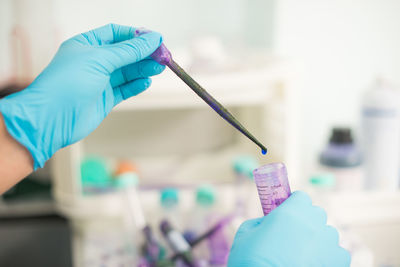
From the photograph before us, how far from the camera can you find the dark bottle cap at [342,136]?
1.13m

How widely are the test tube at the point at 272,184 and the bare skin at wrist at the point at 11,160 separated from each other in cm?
31

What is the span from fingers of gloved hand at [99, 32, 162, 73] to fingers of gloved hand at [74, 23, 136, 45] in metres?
0.08

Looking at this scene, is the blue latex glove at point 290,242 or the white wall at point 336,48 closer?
the blue latex glove at point 290,242

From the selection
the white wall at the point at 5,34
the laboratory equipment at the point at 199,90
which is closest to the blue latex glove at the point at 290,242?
the laboratory equipment at the point at 199,90

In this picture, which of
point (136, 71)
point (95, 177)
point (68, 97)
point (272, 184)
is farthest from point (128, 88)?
point (95, 177)

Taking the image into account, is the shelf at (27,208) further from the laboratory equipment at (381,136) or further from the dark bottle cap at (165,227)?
the laboratory equipment at (381,136)

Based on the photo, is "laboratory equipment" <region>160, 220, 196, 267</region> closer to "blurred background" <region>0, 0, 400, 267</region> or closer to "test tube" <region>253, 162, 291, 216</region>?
"blurred background" <region>0, 0, 400, 267</region>

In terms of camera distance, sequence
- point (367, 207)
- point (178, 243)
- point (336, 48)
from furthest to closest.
→ 1. point (336, 48)
2. point (367, 207)
3. point (178, 243)

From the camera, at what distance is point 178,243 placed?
84 cm

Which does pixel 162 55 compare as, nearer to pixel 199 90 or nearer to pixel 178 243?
pixel 199 90

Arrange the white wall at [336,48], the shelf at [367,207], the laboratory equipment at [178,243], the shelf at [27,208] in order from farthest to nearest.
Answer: the white wall at [336,48], the shelf at [27,208], the shelf at [367,207], the laboratory equipment at [178,243]

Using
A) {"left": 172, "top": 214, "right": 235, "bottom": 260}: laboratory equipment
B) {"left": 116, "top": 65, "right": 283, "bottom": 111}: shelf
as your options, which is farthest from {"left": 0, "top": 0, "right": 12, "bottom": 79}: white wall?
{"left": 172, "top": 214, "right": 235, "bottom": 260}: laboratory equipment

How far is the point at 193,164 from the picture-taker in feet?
4.41

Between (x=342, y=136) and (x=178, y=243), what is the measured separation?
56 centimetres
